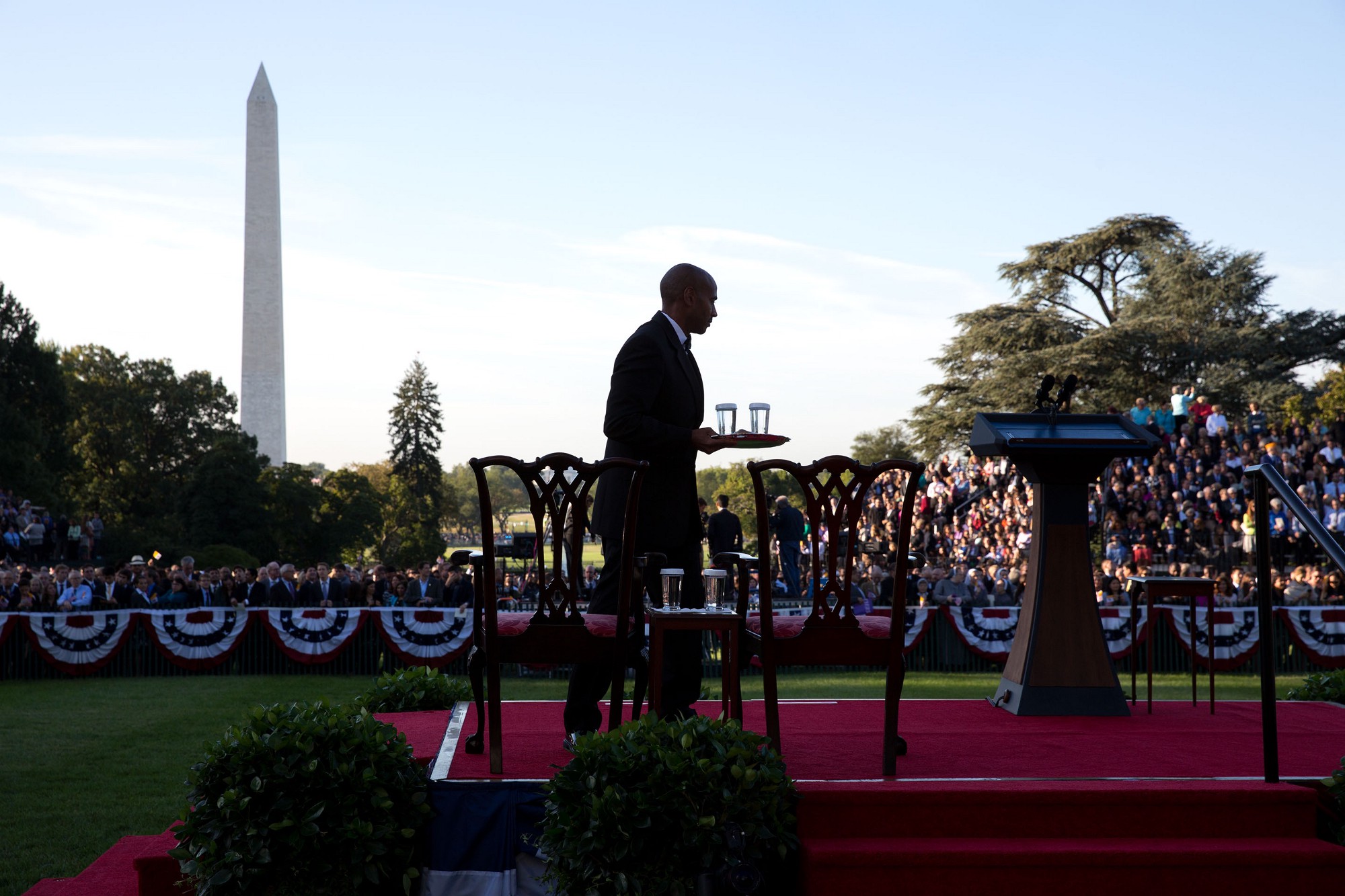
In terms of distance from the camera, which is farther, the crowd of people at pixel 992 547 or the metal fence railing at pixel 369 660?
the crowd of people at pixel 992 547

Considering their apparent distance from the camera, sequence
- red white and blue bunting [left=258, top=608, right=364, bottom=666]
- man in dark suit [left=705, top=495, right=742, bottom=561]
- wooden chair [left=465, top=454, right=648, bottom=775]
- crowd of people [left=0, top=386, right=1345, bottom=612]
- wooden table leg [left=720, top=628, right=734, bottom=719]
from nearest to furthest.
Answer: wooden chair [left=465, top=454, right=648, bottom=775]
wooden table leg [left=720, top=628, right=734, bottom=719]
man in dark suit [left=705, top=495, right=742, bottom=561]
red white and blue bunting [left=258, top=608, right=364, bottom=666]
crowd of people [left=0, top=386, right=1345, bottom=612]

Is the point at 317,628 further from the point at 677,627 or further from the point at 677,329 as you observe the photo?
the point at 677,627

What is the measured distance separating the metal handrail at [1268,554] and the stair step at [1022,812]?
0.29m

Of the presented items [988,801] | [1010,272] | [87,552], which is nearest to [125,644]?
[988,801]

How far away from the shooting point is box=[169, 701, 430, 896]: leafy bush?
12.9ft

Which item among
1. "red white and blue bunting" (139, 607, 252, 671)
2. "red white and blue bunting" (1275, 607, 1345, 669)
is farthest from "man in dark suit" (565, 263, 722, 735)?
"red white and blue bunting" (1275, 607, 1345, 669)

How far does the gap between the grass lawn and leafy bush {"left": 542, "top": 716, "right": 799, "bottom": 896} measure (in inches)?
118

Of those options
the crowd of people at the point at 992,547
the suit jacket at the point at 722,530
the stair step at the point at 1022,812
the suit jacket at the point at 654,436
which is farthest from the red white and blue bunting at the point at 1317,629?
the suit jacket at the point at 654,436

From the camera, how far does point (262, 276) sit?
4534cm

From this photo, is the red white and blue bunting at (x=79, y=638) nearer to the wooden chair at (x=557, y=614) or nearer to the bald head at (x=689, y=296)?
the wooden chair at (x=557, y=614)

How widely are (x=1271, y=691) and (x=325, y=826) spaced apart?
3.42m

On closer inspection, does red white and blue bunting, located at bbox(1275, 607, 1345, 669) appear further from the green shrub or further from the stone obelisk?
the stone obelisk

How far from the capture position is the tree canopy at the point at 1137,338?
3841 cm

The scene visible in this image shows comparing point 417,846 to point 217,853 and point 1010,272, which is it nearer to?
point 217,853
